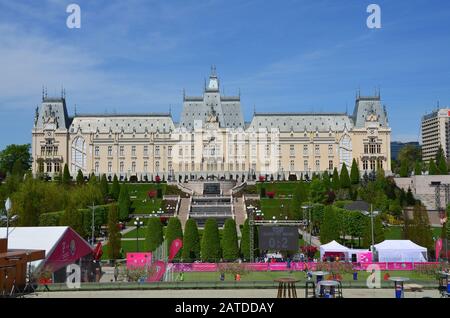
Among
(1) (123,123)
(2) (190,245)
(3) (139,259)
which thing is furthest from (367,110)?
(3) (139,259)

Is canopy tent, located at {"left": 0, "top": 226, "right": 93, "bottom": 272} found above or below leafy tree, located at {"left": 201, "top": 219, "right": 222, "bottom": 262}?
above

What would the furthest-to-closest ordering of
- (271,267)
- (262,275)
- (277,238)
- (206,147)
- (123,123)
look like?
(123,123), (206,147), (277,238), (271,267), (262,275)

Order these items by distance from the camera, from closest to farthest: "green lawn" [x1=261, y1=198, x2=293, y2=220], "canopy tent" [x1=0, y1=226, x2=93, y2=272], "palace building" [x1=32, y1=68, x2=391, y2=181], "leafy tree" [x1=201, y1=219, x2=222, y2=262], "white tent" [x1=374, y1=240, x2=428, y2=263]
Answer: "canopy tent" [x1=0, y1=226, x2=93, y2=272], "white tent" [x1=374, y1=240, x2=428, y2=263], "leafy tree" [x1=201, y1=219, x2=222, y2=262], "green lawn" [x1=261, y1=198, x2=293, y2=220], "palace building" [x1=32, y1=68, x2=391, y2=181]

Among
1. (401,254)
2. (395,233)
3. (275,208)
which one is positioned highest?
(275,208)

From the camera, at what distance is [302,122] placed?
368 feet

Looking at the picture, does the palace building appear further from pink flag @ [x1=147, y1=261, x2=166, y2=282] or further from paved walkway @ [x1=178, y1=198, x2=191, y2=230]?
pink flag @ [x1=147, y1=261, x2=166, y2=282]

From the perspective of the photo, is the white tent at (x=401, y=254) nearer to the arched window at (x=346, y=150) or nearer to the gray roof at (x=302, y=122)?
the arched window at (x=346, y=150)

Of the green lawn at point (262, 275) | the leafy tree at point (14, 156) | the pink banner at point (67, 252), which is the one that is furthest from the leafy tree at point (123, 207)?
the leafy tree at point (14, 156)

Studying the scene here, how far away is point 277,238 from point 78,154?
270ft

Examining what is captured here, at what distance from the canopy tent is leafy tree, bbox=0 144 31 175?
99.4 metres

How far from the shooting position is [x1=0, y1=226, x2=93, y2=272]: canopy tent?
23.6 m

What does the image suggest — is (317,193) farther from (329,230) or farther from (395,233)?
(329,230)

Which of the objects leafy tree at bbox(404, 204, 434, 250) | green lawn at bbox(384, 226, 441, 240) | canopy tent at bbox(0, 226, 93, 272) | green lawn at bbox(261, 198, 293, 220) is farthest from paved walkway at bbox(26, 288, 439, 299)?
green lawn at bbox(261, 198, 293, 220)
